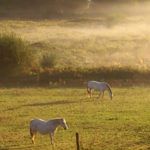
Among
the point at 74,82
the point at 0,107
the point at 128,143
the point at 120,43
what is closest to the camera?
the point at 128,143

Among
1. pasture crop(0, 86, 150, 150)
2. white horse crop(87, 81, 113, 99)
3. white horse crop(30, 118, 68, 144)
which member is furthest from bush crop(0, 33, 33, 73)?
white horse crop(30, 118, 68, 144)

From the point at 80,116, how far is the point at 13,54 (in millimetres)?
18423

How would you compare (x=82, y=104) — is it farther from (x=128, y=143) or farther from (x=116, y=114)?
(x=128, y=143)

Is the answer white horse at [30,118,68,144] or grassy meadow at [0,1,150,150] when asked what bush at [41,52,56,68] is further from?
white horse at [30,118,68,144]

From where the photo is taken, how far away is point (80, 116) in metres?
28.9

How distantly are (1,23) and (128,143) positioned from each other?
165 ft

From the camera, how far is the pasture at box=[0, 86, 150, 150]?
22750mm

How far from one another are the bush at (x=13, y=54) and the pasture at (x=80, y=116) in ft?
16.9

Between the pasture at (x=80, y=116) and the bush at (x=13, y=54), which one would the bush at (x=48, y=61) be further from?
the pasture at (x=80, y=116)

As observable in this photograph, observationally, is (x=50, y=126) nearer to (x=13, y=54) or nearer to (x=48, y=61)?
(x=13, y=54)

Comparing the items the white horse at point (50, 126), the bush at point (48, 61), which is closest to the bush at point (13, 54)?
the bush at point (48, 61)

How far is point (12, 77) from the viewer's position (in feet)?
147

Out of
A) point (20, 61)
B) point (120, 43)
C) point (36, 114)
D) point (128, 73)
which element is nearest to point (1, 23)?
point (120, 43)

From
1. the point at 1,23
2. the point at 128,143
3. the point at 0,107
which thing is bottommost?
the point at 128,143
